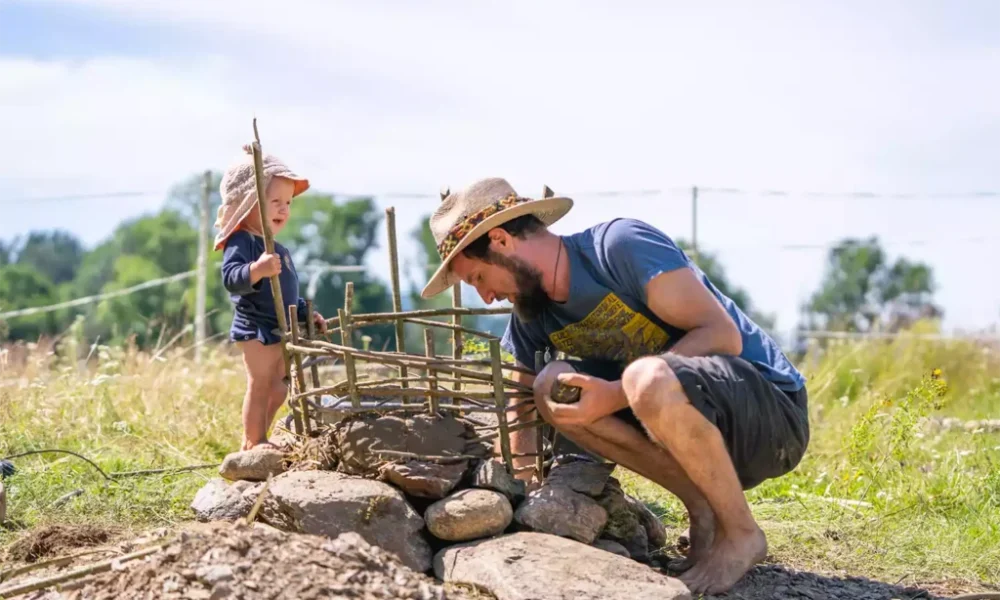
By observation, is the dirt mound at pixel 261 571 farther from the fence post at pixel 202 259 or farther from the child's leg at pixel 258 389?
the fence post at pixel 202 259

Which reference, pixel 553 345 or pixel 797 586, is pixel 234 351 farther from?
pixel 797 586

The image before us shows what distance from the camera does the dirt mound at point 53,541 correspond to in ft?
13.4

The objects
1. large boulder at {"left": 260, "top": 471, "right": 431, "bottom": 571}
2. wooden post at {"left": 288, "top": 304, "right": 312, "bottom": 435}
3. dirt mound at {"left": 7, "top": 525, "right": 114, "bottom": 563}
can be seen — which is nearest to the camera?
large boulder at {"left": 260, "top": 471, "right": 431, "bottom": 571}

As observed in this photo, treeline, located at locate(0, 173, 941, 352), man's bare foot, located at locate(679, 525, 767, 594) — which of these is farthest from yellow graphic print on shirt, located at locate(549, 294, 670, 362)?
treeline, located at locate(0, 173, 941, 352)

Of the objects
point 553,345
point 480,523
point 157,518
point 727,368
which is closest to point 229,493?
point 157,518

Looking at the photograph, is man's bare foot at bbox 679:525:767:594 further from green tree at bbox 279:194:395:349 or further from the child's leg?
green tree at bbox 279:194:395:349

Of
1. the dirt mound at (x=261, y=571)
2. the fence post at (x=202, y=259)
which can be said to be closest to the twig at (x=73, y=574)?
the dirt mound at (x=261, y=571)

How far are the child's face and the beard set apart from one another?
141 cm

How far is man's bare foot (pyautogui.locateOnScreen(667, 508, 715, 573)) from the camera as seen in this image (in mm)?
4129

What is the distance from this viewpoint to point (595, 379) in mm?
3967

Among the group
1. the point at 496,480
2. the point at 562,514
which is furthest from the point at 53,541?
the point at 562,514

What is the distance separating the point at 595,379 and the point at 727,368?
454 millimetres

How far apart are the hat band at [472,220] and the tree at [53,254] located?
158ft

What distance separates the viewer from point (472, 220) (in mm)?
4148
